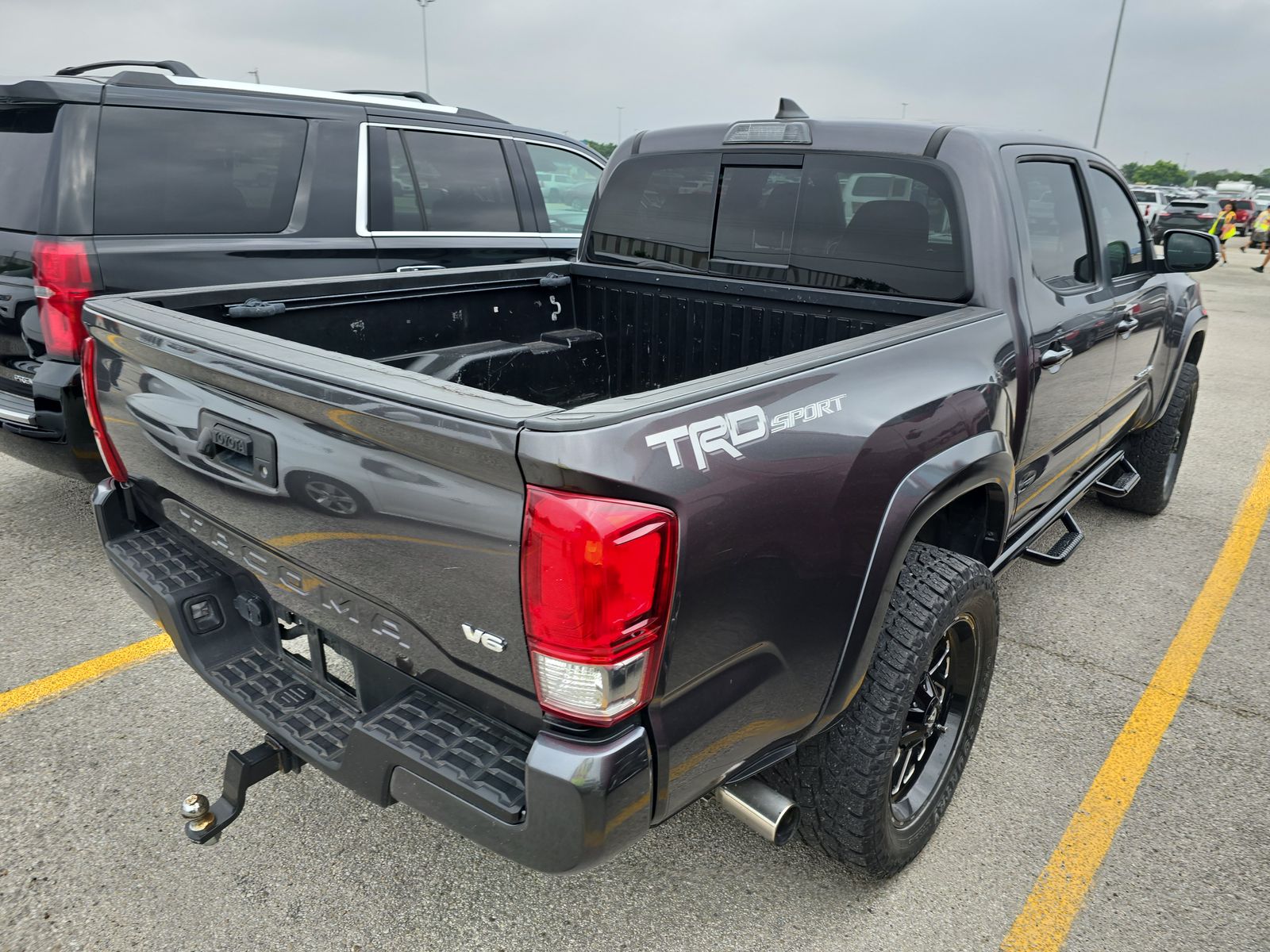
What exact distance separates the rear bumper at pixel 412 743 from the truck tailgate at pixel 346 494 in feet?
A: 0.25

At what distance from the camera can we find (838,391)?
186cm

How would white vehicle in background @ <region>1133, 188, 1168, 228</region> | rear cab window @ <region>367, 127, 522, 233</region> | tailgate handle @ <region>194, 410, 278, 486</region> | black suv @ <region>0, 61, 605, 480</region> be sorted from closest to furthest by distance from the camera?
tailgate handle @ <region>194, 410, 278, 486</region> → black suv @ <region>0, 61, 605, 480</region> → rear cab window @ <region>367, 127, 522, 233</region> → white vehicle in background @ <region>1133, 188, 1168, 228</region>

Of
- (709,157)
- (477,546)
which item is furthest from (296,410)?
(709,157)

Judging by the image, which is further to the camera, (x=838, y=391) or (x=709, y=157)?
(x=709, y=157)

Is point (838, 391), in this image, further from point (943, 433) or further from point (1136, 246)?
point (1136, 246)

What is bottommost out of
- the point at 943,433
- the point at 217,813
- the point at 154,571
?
the point at 217,813

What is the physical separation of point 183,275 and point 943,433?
3464mm

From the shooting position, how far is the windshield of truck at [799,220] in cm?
274

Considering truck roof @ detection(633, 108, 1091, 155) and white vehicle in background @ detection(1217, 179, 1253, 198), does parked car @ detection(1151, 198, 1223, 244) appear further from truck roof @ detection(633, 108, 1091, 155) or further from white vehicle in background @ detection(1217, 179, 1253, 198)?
truck roof @ detection(633, 108, 1091, 155)

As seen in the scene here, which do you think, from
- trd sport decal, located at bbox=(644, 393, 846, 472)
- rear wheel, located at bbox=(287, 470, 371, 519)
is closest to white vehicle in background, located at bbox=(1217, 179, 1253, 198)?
trd sport decal, located at bbox=(644, 393, 846, 472)

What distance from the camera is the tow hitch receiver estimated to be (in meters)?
2.03

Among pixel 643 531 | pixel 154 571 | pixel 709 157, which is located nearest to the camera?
pixel 643 531

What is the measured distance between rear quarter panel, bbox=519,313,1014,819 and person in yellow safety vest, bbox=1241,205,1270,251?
25402 millimetres

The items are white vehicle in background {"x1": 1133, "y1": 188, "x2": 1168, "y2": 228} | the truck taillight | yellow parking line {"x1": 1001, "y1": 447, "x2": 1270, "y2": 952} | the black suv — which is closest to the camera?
the truck taillight
